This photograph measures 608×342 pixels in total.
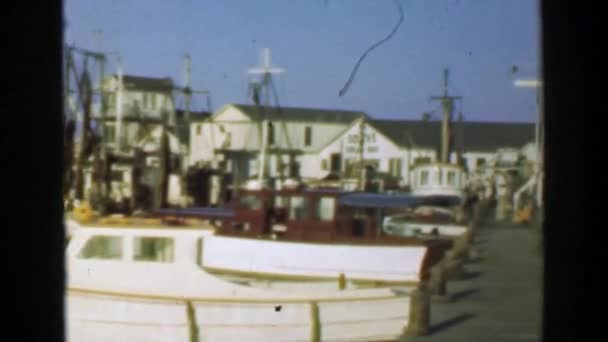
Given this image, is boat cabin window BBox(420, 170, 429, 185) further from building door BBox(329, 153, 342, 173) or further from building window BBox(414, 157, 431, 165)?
building door BBox(329, 153, 342, 173)

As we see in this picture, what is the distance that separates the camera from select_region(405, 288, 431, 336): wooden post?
9.71 meters

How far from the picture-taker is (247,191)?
15438 millimetres

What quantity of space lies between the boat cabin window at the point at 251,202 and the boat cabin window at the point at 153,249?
5208 mm

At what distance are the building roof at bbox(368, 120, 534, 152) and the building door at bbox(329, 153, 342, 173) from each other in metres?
3.45

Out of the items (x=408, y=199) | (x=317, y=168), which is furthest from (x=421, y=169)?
(x=408, y=199)

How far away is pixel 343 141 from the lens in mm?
40156

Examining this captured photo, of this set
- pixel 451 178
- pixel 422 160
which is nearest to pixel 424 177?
pixel 451 178

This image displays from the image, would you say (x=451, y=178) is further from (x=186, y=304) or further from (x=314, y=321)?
(x=186, y=304)

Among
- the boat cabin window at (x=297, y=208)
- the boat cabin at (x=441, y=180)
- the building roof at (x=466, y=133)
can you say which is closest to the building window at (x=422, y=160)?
the building roof at (x=466, y=133)
